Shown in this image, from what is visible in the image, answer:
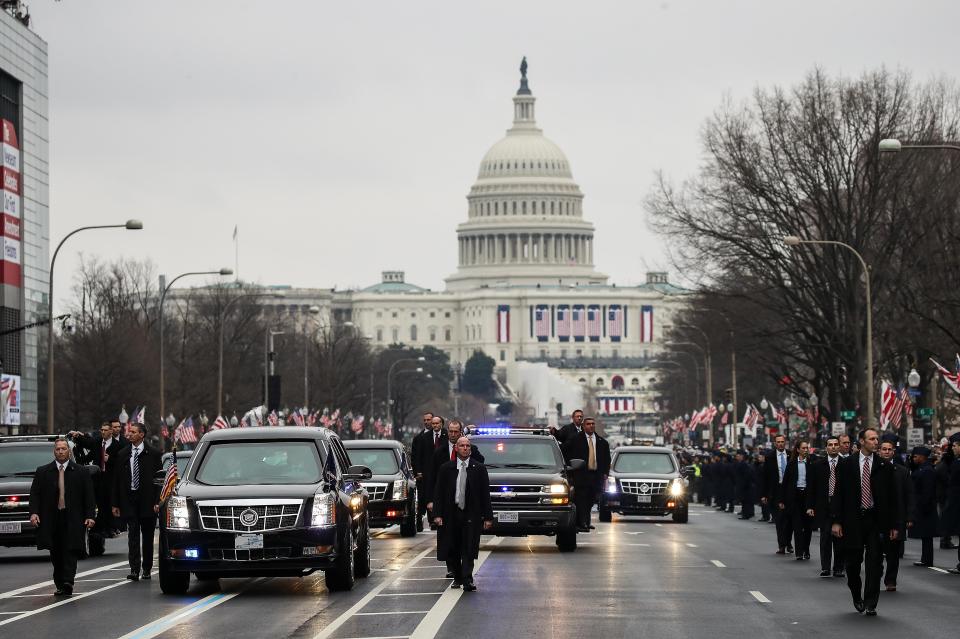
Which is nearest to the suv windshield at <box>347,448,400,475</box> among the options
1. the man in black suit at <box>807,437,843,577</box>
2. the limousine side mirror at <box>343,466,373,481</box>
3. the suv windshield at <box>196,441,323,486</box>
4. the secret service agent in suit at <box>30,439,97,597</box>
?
the man in black suit at <box>807,437,843,577</box>

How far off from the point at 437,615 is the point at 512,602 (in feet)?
5.33

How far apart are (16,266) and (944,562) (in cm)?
6885

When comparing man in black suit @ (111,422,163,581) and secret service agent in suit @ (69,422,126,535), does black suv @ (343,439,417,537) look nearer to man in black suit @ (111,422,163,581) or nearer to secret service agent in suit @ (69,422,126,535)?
secret service agent in suit @ (69,422,126,535)

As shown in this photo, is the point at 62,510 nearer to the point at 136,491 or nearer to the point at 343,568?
the point at 136,491

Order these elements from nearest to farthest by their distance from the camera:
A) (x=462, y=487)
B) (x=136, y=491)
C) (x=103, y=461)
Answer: (x=462, y=487) < (x=136, y=491) < (x=103, y=461)

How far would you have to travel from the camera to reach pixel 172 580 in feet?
69.1

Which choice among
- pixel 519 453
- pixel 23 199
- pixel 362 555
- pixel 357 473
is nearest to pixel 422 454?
pixel 519 453

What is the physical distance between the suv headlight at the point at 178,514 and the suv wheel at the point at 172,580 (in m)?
0.47

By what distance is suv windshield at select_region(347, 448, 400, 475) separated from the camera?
110 ft

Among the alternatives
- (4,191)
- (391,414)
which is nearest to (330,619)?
(4,191)

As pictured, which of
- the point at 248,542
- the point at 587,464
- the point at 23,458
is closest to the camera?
the point at 248,542

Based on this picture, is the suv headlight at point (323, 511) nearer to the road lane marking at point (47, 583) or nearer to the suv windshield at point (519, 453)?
the road lane marking at point (47, 583)

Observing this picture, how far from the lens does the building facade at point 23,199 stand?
9000 centimetres

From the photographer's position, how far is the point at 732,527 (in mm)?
40906
